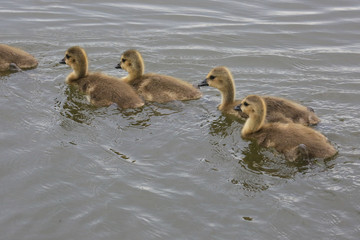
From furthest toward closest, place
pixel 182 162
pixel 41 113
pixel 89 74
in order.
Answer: pixel 89 74 < pixel 41 113 < pixel 182 162

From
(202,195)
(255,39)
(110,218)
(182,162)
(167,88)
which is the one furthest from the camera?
(255,39)

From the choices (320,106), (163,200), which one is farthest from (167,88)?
(163,200)

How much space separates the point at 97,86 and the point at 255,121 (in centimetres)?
237

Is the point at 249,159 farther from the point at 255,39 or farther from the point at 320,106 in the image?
the point at 255,39

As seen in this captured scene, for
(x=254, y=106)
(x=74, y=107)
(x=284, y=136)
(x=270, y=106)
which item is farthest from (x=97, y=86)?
(x=284, y=136)

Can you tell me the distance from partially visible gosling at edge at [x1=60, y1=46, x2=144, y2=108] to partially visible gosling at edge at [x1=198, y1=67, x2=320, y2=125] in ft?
3.60

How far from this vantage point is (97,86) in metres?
8.30

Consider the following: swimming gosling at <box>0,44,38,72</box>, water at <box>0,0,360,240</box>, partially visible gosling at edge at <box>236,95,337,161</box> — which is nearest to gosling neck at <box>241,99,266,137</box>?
partially visible gosling at edge at <box>236,95,337,161</box>

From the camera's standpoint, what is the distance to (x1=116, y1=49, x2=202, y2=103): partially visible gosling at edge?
825 centimetres

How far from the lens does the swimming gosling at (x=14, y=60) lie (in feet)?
29.8

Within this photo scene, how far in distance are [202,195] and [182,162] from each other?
2.51 feet

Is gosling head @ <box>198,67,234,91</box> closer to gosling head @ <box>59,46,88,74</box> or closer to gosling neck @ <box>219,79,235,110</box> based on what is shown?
gosling neck @ <box>219,79,235,110</box>

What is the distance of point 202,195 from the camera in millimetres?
5957

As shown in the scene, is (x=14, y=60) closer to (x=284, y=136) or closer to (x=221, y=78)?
(x=221, y=78)
